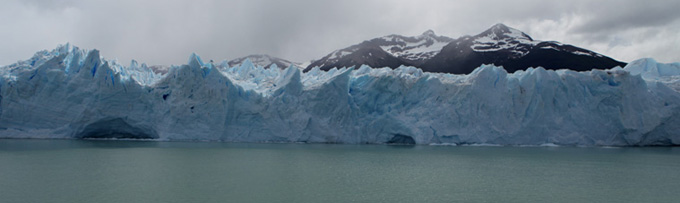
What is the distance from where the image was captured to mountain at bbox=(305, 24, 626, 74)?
37.6m

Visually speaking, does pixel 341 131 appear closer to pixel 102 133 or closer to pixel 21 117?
pixel 102 133

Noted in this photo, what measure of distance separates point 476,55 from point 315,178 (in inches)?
1480

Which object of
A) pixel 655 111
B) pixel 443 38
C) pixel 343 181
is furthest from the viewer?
pixel 443 38

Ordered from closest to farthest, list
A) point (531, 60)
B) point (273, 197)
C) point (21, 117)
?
1. point (273, 197)
2. point (21, 117)
3. point (531, 60)

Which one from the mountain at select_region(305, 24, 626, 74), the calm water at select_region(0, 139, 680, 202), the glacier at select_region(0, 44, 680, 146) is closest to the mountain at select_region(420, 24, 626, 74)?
the mountain at select_region(305, 24, 626, 74)

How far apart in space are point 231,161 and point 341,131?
795cm

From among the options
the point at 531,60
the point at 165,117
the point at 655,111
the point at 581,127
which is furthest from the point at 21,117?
the point at 531,60

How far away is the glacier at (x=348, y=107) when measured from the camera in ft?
54.4

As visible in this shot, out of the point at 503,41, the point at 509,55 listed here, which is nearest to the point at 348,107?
the point at 509,55

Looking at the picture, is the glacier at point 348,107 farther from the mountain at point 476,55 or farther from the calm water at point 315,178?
the mountain at point 476,55

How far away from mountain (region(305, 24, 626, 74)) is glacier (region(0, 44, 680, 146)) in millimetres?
18730

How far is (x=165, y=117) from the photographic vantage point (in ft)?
56.5

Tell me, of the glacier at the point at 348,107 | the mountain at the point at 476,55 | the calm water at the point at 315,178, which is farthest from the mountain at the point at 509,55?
the calm water at the point at 315,178

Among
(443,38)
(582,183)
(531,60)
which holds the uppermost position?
(443,38)
